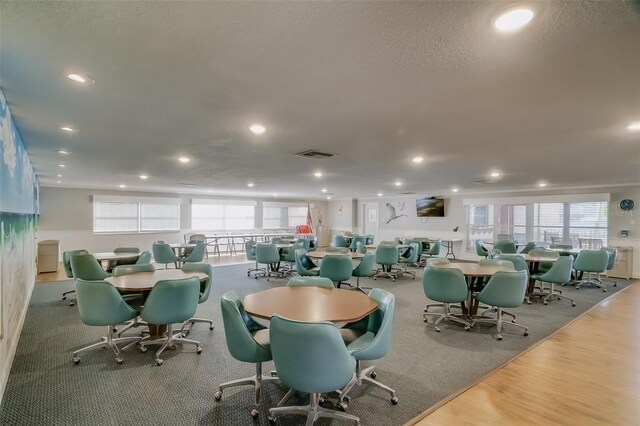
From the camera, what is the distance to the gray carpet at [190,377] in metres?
2.32

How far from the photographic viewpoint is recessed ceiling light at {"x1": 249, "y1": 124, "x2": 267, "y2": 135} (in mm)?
3267

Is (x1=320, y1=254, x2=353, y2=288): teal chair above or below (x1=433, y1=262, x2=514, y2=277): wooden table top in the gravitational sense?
below

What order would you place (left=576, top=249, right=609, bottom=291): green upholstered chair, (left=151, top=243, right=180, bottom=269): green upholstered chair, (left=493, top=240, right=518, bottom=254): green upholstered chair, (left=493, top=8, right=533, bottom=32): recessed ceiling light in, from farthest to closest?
(left=493, top=240, right=518, bottom=254): green upholstered chair
(left=151, top=243, right=180, bottom=269): green upholstered chair
(left=576, top=249, right=609, bottom=291): green upholstered chair
(left=493, top=8, right=533, bottom=32): recessed ceiling light

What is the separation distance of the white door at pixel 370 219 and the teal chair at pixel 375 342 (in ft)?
37.9

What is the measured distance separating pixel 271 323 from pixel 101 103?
7.62 feet

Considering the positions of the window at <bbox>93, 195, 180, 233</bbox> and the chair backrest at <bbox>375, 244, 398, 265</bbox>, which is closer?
the chair backrest at <bbox>375, 244, 398, 265</bbox>

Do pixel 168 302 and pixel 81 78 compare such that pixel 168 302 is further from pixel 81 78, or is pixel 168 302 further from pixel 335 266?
pixel 335 266

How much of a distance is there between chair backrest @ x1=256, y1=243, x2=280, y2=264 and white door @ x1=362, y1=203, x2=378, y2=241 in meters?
7.62

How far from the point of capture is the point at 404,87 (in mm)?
2266

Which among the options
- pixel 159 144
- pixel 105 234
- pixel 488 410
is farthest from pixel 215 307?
pixel 105 234

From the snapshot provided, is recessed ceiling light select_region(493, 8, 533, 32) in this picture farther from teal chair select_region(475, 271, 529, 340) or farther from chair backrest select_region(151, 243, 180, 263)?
chair backrest select_region(151, 243, 180, 263)

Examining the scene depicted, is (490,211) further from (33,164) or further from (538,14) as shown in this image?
(33,164)

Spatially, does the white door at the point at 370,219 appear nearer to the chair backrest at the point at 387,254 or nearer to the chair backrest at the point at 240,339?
the chair backrest at the point at 387,254

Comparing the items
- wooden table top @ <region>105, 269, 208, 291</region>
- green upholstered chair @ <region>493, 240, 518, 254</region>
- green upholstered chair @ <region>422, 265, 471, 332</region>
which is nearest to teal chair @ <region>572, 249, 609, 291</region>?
green upholstered chair @ <region>493, 240, 518, 254</region>
